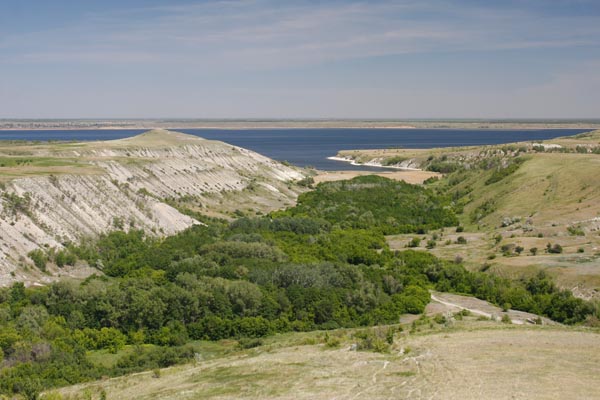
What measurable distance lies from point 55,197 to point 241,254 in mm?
20265

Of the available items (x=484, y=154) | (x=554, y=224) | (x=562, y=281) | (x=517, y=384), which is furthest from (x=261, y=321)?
(x=484, y=154)

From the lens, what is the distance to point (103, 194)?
6009cm

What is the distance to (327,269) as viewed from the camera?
4194cm

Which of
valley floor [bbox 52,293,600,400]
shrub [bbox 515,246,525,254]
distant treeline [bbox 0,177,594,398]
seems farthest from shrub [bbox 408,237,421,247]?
valley floor [bbox 52,293,600,400]

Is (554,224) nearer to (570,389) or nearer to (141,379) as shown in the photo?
(570,389)

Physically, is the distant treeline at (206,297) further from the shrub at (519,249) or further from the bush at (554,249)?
the bush at (554,249)

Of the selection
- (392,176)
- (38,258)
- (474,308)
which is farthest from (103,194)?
(392,176)

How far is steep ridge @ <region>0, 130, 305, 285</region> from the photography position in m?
46.7

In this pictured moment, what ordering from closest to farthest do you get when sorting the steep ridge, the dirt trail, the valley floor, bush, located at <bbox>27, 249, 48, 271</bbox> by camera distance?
the valley floor
the dirt trail
bush, located at <bbox>27, 249, 48, 271</bbox>
the steep ridge

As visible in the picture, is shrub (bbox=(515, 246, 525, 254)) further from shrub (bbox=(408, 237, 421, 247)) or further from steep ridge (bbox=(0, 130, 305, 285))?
steep ridge (bbox=(0, 130, 305, 285))

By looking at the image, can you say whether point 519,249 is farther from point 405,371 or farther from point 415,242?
point 405,371

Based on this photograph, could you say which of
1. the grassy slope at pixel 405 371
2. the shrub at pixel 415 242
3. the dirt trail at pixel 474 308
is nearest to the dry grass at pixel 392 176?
the shrub at pixel 415 242

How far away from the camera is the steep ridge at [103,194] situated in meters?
46.7

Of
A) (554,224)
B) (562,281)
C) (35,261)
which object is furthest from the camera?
(554,224)
